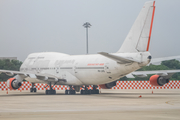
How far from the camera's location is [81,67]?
104 ft

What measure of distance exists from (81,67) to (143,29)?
829 cm

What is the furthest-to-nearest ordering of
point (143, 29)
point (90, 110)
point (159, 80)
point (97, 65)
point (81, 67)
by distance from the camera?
point (159, 80) → point (81, 67) → point (97, 65) → point (143, 29) → point (90, 110)

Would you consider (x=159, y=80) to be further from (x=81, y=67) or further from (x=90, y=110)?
(x=90, y=110)

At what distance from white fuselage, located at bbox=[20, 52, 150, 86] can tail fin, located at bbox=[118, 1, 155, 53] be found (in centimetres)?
67

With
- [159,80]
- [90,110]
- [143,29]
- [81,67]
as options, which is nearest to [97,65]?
[81,67]

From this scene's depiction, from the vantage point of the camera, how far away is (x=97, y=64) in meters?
29.8

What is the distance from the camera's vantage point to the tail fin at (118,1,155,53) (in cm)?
2564

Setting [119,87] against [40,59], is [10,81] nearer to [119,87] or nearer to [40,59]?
[40,59]

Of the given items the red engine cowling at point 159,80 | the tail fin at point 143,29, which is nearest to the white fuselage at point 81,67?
the tail fin at point 143,29

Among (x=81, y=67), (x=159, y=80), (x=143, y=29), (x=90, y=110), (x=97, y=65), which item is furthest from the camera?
(x=159, y=80)

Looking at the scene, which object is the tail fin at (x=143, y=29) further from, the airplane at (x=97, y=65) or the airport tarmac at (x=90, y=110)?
the airport tarmac at (x=90, y=110)

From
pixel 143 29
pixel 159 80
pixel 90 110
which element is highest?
pixel 143 29

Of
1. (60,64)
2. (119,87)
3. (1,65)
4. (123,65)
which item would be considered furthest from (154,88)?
(1,65)

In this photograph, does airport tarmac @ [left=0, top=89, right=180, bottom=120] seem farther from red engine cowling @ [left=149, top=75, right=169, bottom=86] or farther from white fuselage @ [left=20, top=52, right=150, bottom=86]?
red engine cowling @ [left=149, top=75, right=169, bottom=86]
